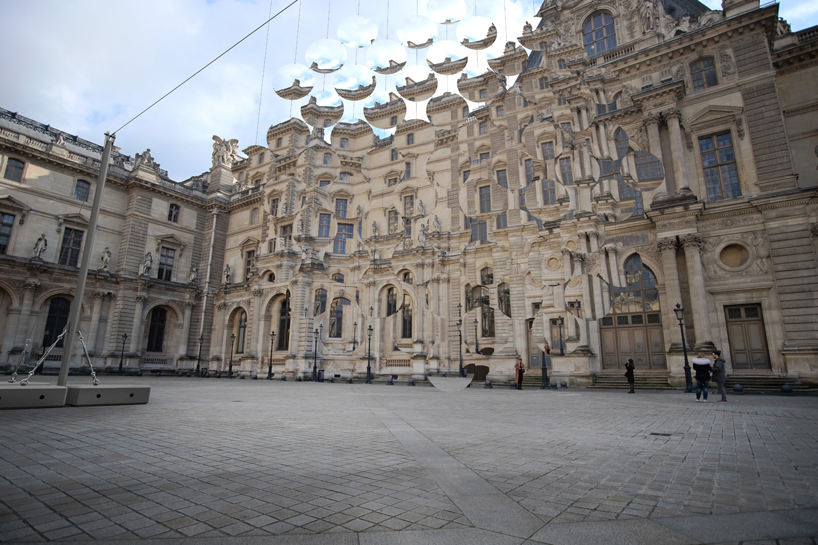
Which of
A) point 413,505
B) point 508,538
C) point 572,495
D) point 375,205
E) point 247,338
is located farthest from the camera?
point 247,338

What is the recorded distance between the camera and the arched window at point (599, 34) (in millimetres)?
25341

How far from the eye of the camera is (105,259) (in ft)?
120

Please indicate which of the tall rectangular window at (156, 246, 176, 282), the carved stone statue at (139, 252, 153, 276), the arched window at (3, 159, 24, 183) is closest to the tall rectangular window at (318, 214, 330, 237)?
the carved stone statue at (139, 252, 153, 276)

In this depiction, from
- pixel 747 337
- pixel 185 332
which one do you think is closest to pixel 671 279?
pixel 747 337

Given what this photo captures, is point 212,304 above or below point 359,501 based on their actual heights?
above

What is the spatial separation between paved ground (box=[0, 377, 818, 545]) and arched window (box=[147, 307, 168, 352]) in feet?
117

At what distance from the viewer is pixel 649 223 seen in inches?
914

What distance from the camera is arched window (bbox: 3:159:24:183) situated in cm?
3319

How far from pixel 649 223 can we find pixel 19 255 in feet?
144

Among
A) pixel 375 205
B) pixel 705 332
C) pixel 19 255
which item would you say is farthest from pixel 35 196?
pixel 705 332

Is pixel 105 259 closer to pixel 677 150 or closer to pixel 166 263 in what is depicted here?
pixel 166 263

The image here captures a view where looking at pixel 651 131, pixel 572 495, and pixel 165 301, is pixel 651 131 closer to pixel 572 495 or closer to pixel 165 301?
pixel 572 495

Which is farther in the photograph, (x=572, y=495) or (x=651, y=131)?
(x=651, y=131)

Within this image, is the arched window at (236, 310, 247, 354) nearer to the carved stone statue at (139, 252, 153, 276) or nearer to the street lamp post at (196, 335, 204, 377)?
the street lamp post at (196, 335, 204, 377)
